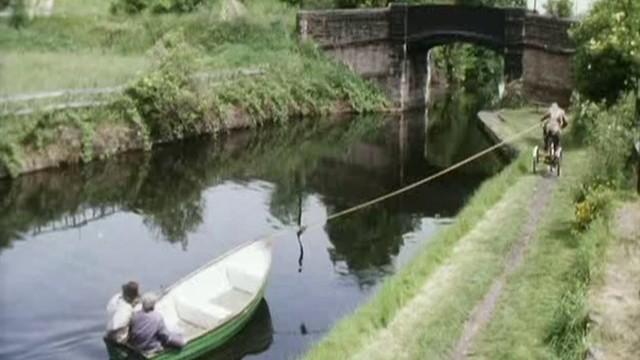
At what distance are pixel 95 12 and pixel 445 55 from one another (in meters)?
27.9

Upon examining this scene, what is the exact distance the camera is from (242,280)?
23.3 m

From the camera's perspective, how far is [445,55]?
73750 mm

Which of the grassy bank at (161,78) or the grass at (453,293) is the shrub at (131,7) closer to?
the grassy bank at (161,78)

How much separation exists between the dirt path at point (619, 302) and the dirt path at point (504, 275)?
7.56ft

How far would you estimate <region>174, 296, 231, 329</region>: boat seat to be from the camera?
2128 centimetres

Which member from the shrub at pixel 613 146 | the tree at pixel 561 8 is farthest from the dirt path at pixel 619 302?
the tree at pixel 561 8

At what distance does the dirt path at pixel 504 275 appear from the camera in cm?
1738

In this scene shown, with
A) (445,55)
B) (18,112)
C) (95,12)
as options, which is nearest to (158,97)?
(18,112)

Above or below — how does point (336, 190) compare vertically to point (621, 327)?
below

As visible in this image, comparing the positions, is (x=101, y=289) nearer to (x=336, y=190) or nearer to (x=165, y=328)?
(x=165, y=328)

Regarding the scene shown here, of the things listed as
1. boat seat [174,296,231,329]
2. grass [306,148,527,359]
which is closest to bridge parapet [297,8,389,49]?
grass [306,148,527,359]

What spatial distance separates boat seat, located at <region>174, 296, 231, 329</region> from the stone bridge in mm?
35580

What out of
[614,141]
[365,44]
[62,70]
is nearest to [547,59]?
[365,44]

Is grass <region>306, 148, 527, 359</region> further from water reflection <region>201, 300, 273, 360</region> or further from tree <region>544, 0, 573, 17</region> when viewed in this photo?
tree <region>544, 0, 573, 17</region>
